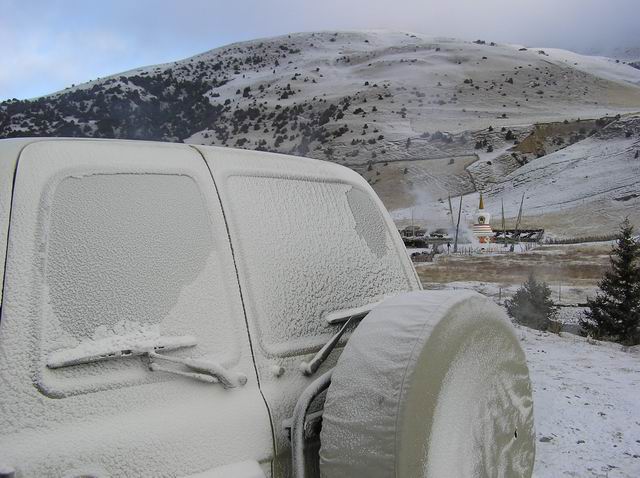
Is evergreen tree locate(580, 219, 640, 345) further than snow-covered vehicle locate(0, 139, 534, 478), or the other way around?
evergreen tree locate(580, 219, 640, 345)

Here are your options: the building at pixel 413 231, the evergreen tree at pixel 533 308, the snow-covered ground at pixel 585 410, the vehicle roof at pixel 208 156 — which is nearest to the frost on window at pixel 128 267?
the vehicle roof at pixel 208 156

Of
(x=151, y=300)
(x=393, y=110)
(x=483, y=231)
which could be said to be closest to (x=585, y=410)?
(x=151, y=300)

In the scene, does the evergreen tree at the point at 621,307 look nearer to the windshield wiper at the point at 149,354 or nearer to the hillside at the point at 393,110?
the windshield wiper at the point at 149,354

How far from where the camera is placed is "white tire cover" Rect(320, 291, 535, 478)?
4.33ft

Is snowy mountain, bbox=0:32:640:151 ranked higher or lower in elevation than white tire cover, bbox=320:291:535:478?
higher

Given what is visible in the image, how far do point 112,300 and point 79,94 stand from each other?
75.2 metres

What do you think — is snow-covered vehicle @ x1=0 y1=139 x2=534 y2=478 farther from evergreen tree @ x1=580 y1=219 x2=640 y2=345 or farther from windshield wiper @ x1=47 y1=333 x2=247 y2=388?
evergreen tree @ x1=580 y1=219 x2=640 y2=345

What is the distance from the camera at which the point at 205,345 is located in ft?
4.83

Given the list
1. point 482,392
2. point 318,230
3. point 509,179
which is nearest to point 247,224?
point 318,230

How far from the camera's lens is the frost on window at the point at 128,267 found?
134 centimetres

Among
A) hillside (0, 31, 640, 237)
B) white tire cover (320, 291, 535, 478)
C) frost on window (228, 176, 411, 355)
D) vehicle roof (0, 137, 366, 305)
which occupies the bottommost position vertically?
white tire cover (320, 291, 535, 478)

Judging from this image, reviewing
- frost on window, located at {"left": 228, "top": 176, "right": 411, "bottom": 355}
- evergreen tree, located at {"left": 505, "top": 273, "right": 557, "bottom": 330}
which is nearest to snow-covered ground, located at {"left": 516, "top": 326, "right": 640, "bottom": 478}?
frost on window, located at {"left": 228, "top": 176, "right": 411, "bottom": 355}

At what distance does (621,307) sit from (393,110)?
6694 centimetres

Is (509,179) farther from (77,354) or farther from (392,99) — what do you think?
(77,354)
